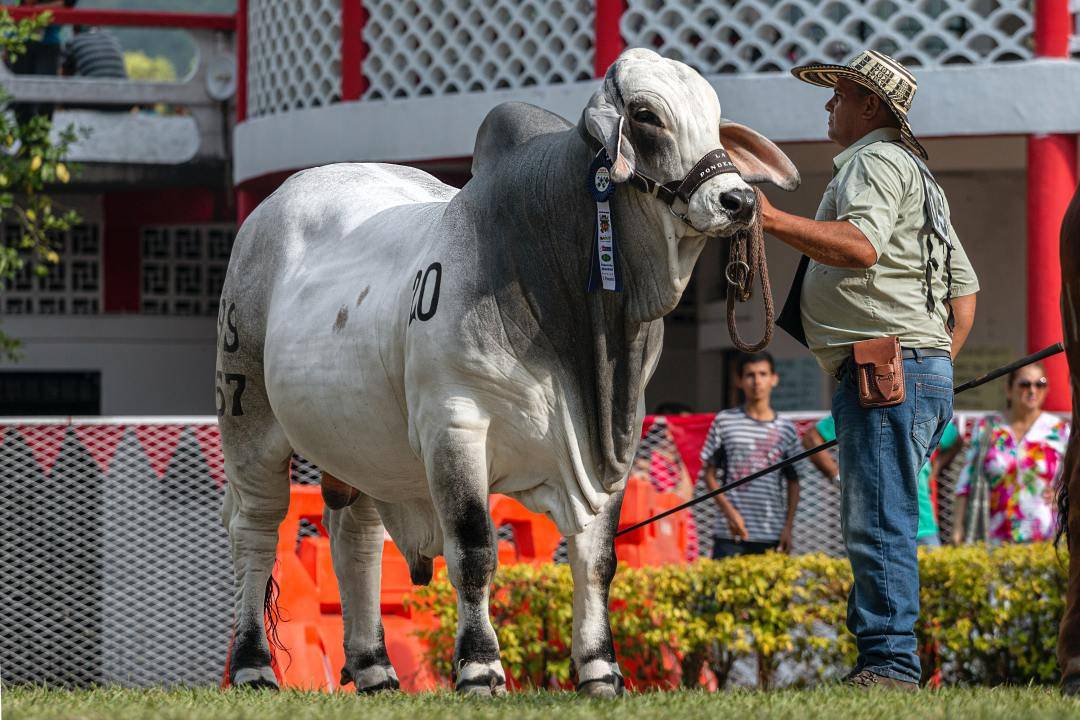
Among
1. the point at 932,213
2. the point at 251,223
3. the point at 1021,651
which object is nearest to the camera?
the point at 932,213

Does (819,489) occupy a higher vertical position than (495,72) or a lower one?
lower

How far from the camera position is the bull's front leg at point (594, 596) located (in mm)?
5086

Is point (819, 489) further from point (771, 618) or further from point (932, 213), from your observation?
point (932, 213)

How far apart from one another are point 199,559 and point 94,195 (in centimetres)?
832

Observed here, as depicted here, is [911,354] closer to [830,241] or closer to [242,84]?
[830,241]

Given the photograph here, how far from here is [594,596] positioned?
202 inches

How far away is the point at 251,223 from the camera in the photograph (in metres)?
6.51

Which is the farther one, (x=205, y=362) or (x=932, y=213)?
(x=205, y=362)

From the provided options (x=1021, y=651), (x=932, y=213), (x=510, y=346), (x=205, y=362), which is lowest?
(x=205, y=362)

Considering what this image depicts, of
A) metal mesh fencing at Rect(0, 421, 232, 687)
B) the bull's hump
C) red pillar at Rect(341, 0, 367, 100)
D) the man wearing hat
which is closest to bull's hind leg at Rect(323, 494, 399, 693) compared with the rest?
the bull's hump

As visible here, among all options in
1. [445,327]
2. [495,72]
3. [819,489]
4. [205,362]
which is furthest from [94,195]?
[445,327]

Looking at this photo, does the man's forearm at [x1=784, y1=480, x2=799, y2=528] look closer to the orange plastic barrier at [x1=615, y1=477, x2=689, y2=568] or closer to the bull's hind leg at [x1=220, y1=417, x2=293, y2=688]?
the orange plastic barrier at [x1=615, y1=477, x2=689, y2=568]

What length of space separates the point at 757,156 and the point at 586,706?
5.41ft

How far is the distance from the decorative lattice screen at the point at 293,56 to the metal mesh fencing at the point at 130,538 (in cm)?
395
